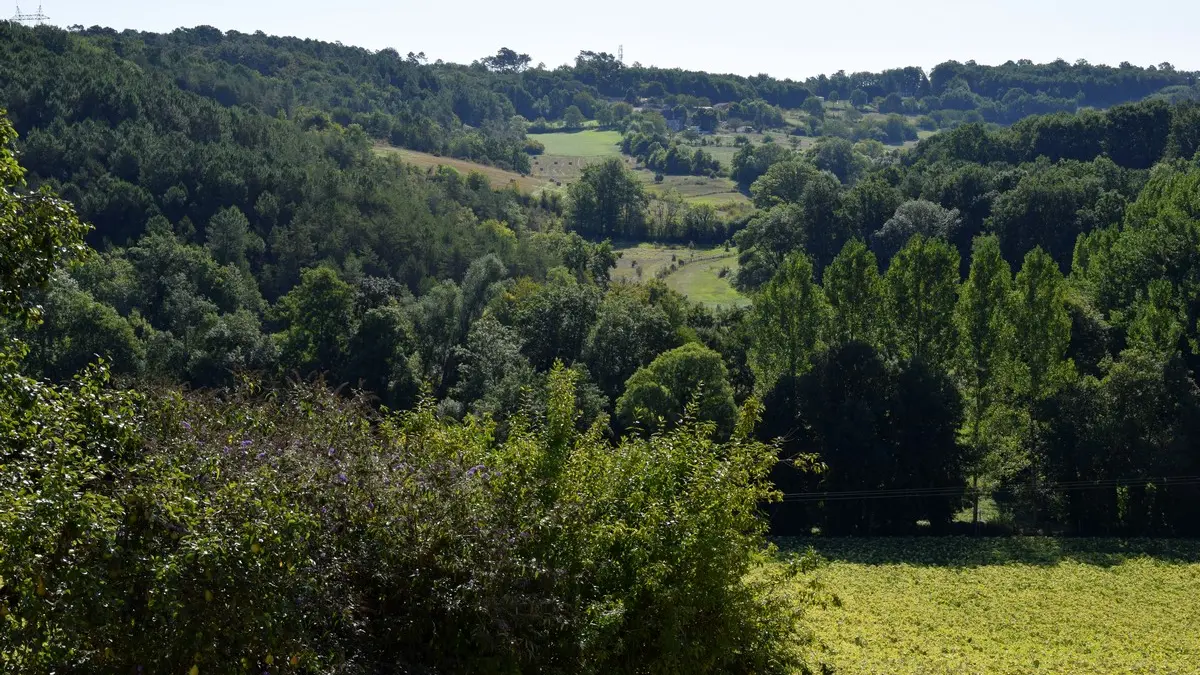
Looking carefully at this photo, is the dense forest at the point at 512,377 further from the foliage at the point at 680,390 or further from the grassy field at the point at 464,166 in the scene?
the grassy field at the point at 464,166

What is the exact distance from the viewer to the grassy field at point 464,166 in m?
128

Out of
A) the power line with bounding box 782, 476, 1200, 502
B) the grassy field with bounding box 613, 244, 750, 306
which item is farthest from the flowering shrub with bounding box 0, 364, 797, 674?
the grassy field with bounding box 613, 244, 750, 306

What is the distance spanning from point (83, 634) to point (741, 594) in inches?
381

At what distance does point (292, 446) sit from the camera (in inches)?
582

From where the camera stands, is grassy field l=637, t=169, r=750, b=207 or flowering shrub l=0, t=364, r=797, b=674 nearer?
flowering shrub l=0, t=364, r=797, b=674

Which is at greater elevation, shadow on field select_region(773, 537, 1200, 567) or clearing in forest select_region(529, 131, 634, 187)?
clearing in forest select_region(529, 131, 634, 187)

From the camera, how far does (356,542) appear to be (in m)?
14.1

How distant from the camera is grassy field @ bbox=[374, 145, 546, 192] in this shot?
128 metres

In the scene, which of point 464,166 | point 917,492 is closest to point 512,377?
point 917,492

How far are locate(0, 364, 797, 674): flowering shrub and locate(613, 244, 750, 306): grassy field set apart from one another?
6371cm

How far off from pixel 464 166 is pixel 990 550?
342 feet

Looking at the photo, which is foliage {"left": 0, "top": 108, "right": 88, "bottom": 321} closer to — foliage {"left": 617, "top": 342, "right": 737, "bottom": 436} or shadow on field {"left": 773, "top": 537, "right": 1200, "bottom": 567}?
shadow on field {"left": 773, "top": 537, "right": 1200, "bottom": 567}

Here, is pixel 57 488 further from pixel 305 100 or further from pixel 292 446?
pixel 305 100

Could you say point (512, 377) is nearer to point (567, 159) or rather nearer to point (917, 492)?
point (917, 492)
